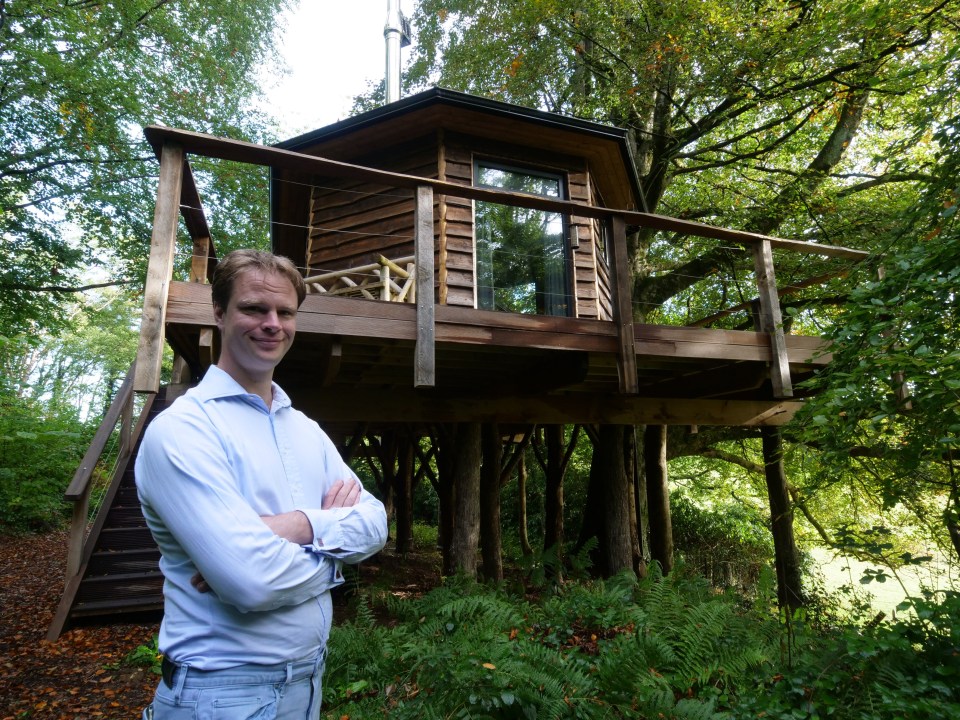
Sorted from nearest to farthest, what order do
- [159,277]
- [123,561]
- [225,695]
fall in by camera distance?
[225,695]
[159,277]
[123,561]

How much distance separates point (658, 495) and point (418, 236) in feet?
25.9

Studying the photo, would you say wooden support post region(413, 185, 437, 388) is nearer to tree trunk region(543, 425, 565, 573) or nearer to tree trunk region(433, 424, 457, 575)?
tree trunk region(433, 424, 457, 575)

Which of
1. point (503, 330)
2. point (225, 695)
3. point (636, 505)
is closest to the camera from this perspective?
point (225, 695)

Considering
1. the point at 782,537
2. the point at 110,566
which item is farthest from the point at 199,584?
the point at 782,537

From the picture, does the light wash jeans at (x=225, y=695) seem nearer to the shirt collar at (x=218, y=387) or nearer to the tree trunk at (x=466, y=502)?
the shirt collar at (x=218, y=387)

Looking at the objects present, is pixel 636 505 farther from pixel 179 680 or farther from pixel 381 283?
pixel 179 680

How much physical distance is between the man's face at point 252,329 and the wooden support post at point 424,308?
119 inches

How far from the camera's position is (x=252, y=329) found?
1.58 m

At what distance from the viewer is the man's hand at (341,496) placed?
68.2 inches

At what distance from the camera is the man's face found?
1.58 m

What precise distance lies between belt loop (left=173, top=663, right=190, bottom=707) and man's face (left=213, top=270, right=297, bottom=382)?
2.23 ft

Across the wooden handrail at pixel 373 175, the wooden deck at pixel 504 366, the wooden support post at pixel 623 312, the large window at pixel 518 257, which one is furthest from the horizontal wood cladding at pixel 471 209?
the wooden support post at pixel 623 312

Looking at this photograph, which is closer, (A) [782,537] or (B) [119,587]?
(B) [119,587]

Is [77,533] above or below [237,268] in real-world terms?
below
